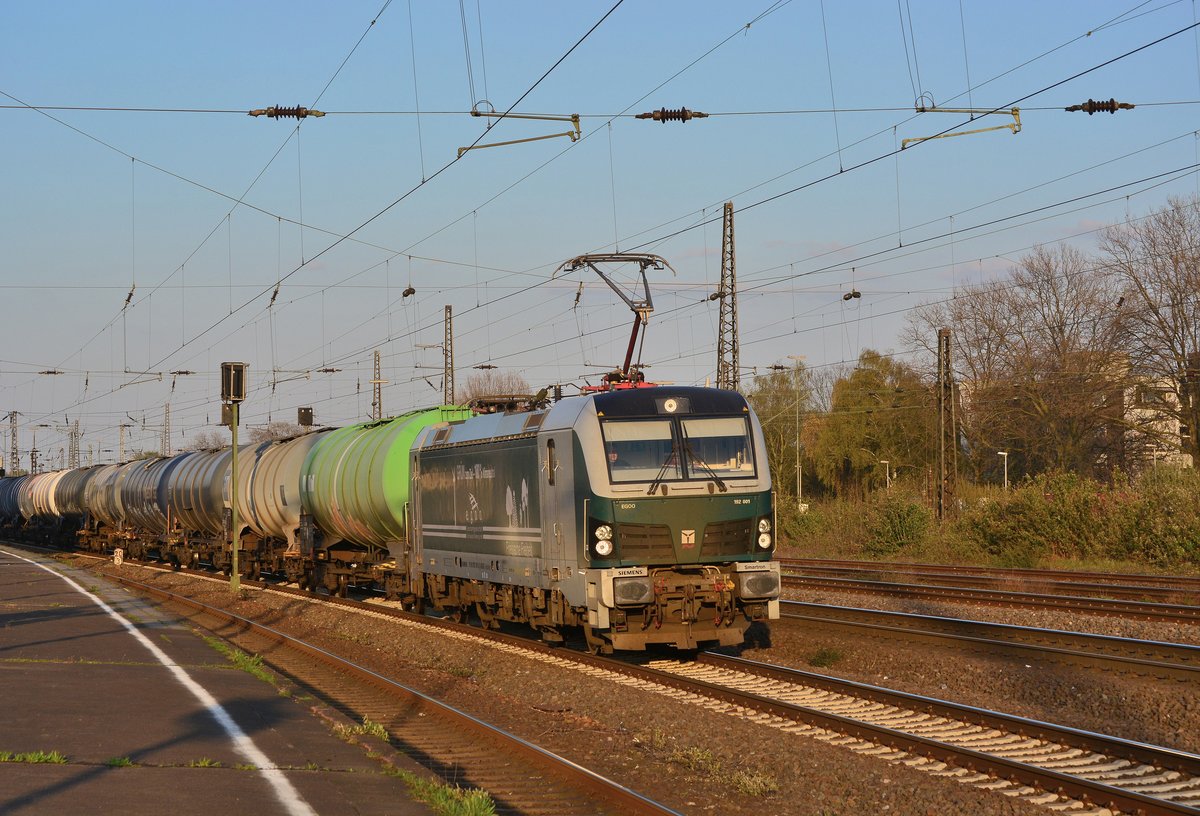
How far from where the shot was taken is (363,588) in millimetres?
32094

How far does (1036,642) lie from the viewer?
1623 cm

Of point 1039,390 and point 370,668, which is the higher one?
point 1039,390

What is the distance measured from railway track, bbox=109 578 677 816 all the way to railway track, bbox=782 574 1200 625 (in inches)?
436

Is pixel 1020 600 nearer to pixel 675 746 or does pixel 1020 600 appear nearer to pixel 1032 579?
Result: pixel 1032 579

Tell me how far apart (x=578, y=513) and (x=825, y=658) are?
13.3ft

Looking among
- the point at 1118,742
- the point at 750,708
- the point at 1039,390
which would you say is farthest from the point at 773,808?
the point at 1039,390

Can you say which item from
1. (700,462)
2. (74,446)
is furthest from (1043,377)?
(74,446)

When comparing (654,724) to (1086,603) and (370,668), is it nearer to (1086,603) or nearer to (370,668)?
(370,668)

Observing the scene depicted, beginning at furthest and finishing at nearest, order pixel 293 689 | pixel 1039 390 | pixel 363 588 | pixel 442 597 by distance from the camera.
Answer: pixel 1039 390 → pixel 363 588 → pixel 442 597 → pixel 293 689

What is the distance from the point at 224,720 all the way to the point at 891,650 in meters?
8.68

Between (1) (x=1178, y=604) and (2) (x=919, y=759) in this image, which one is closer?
(2) (x=919, y=759)

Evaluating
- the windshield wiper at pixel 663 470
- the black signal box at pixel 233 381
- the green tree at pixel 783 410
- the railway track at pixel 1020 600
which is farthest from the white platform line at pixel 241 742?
the green tree at pixel 783 410

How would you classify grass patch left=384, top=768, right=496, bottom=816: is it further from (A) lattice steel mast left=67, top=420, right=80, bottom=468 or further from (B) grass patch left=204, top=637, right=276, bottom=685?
(A) lattice steel mast left=67, top=420, right=80, bottom=468

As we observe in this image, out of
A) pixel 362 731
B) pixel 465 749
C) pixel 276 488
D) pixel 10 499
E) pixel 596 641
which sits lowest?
pixel 465 749
